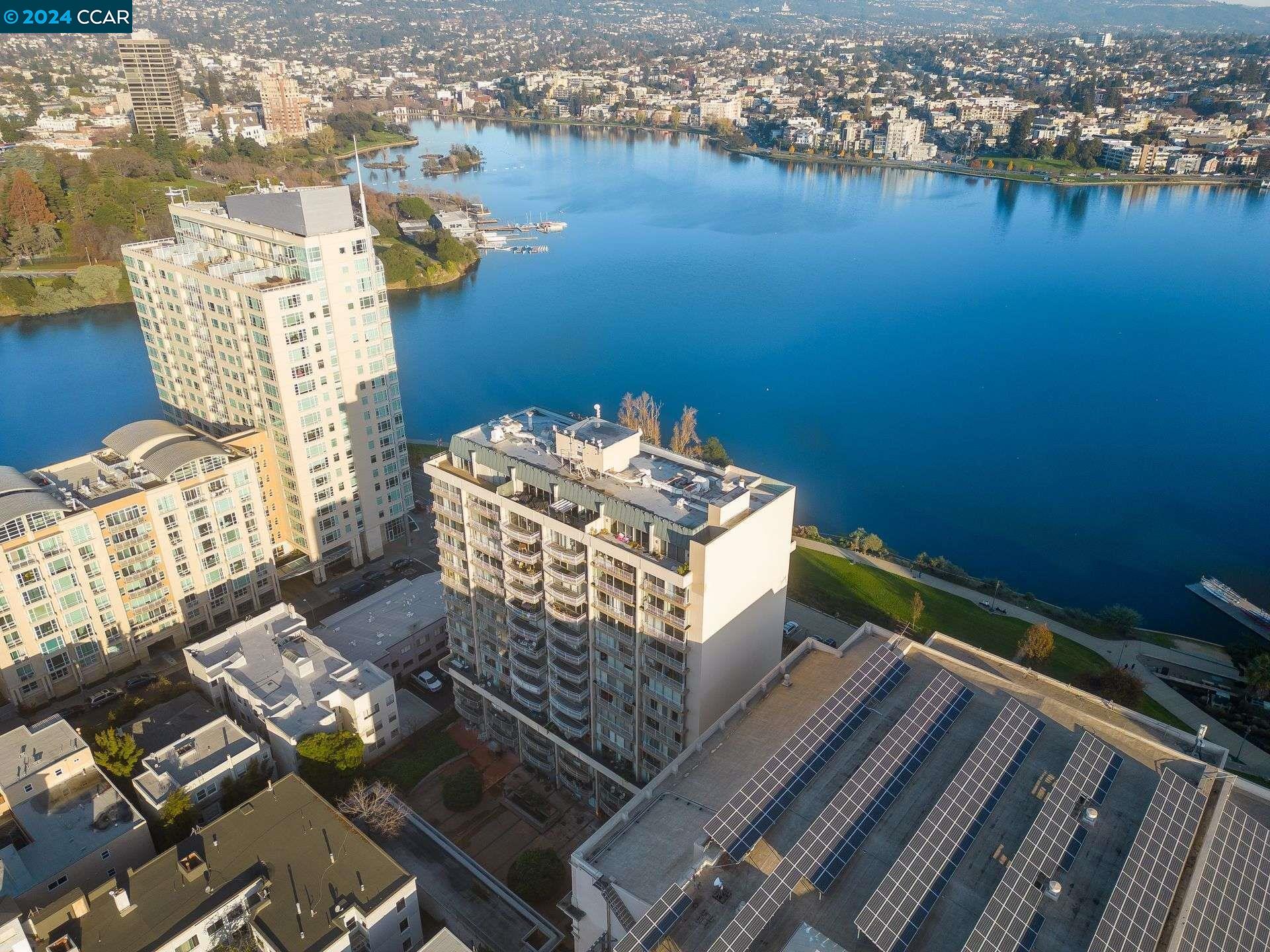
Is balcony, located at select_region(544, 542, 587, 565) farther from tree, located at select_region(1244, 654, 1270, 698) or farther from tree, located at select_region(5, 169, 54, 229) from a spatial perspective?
tree, located at select_region(5, 169, 54, 229)

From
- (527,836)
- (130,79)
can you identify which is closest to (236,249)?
(527,836)

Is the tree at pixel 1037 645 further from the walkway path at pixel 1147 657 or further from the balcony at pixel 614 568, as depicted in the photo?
the balcony at pixel 614 568

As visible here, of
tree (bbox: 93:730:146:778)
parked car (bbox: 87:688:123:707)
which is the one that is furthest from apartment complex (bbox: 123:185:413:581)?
tree (bbox: 93:730:146:778)

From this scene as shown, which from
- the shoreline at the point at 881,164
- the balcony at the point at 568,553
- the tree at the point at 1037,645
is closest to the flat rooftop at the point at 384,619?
the balcony at the point at 568,553

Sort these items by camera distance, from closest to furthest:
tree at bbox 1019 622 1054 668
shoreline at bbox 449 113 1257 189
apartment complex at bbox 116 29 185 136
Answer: tree at bbox 1019 622 1054 668
apartment complex at bbox 116 29 185 136
shoreline at bbox 449 113 1257 189

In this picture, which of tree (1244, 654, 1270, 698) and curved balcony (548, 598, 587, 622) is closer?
curved balcony (548, 598, 587, 622)

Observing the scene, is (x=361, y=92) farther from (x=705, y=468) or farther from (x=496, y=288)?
(x=705, y=468)
